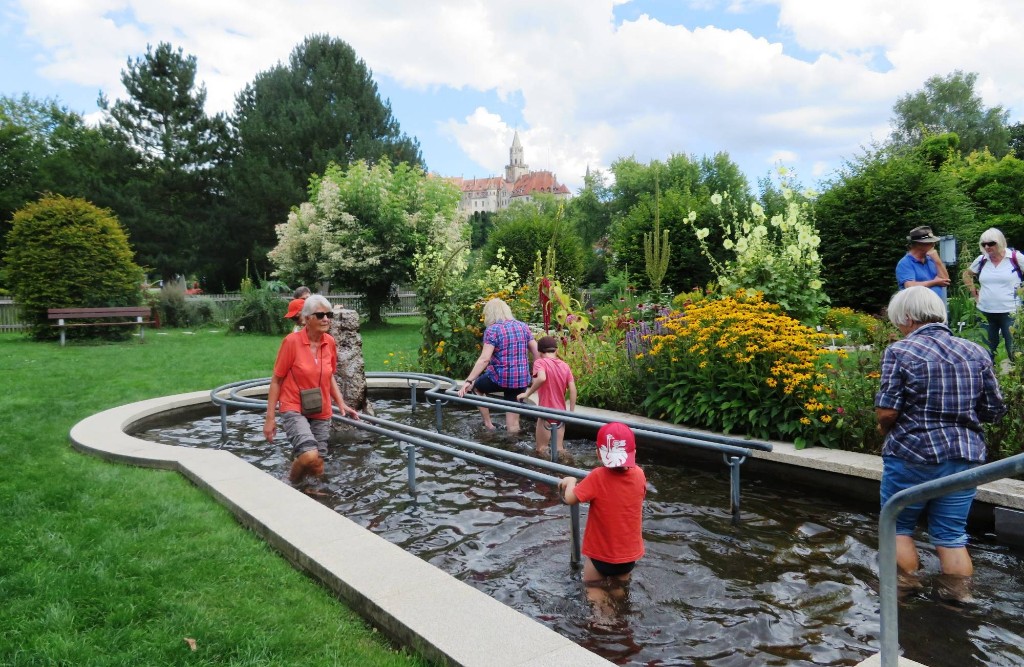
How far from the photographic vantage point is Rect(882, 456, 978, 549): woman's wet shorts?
3.49m

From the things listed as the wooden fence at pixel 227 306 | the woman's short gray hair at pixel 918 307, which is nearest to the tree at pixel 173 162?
the wooden fence at pixel 227 306

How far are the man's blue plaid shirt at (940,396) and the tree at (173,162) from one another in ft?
130

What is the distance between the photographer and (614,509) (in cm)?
354

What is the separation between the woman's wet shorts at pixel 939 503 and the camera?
349cm

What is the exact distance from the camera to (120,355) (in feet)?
47.1

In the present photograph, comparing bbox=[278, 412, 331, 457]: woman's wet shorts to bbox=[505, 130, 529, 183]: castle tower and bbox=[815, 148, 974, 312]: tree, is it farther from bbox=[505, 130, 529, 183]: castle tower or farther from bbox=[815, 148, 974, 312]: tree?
bbox=[505, 130, 529, 183]: castle tower

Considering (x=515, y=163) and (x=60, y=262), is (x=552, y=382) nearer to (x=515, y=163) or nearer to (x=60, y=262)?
(x=60, y=262)

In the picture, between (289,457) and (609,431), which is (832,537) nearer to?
(609,431)

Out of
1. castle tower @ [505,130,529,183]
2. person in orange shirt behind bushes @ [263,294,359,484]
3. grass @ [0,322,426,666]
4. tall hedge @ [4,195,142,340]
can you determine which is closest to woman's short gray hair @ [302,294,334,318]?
person in orange shirt behind bushes @ [263,294,359,484]

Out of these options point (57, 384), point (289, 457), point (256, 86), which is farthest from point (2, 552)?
point (256, 86)

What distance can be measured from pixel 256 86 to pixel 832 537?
4621cm

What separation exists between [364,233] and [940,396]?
21.3m

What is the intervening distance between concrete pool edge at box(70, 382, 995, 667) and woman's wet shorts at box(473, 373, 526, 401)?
278 cm

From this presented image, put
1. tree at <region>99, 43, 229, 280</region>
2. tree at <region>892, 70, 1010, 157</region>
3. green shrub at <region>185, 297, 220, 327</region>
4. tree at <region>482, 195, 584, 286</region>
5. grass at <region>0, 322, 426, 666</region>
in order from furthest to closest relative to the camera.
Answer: tree at <region>892, 70, 1010, 157</region> → tree at <region>99, 43, 229, 280</region> → tree at <region>482, 195, 584, 286</region> → green shrub at <region>185, 297, 220, 327</region> → grass at <region>0, 322, 426, 666</region>
